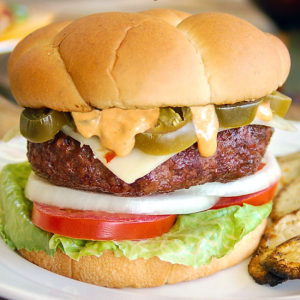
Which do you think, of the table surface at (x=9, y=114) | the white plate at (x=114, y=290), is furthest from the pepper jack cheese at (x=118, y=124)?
the table surface at (x=9, y=114)

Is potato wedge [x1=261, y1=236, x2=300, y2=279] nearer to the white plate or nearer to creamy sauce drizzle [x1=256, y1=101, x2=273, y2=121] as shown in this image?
the white plate

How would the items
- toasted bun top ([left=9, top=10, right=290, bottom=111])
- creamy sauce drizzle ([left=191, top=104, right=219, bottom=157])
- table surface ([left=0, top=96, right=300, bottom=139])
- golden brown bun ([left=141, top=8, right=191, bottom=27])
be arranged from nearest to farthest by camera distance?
1. toasted bun top ([left=9, top=10, right=290, bottom=111])
2. creamy sauce drizzle ([left=191, top=104, right=219, bottom=157])
3. golden brown bun ([left=141, top=8, right=191, bottom=27])
4. table surface ([left=0, top=96, right=300, bottom=139])

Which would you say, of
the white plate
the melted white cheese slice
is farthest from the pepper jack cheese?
the white plate

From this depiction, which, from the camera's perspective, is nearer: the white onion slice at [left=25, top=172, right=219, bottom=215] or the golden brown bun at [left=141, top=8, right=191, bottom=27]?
the white onion slice at [left=25, top=172, right=219, bottom=215]

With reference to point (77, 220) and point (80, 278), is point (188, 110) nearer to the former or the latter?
point (77, 220)

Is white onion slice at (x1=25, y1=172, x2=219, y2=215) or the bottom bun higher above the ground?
white onion slice at (x1=25, y1=172, x2=219, y2=215)

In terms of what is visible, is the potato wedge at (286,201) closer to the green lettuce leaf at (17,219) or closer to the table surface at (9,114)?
the green lettuce leaf at (17,219)

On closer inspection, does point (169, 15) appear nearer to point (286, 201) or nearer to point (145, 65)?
point (145, 65)

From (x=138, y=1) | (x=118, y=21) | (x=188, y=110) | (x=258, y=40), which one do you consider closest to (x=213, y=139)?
(x=188, y=110)
